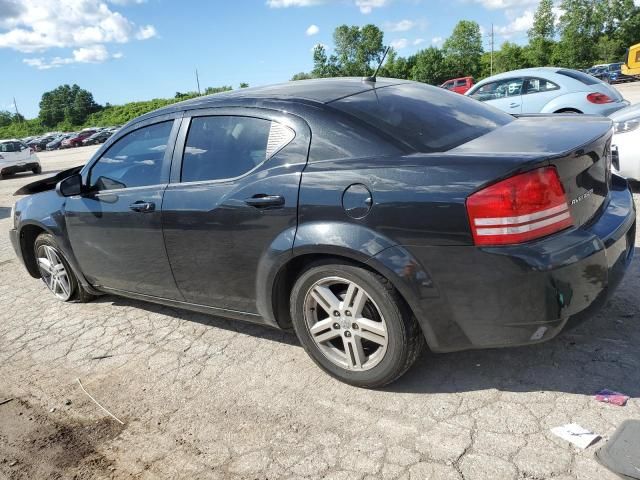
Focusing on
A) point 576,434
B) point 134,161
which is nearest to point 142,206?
point 134,161

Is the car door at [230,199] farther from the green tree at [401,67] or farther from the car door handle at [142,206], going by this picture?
the green tree at [401,67]

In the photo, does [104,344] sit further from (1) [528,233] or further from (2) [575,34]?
(2) [575,34]

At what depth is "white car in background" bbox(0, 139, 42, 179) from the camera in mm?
20781

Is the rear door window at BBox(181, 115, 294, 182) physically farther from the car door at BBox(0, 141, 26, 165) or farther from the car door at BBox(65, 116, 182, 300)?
the car door at BBox(0, 141, 26, 165)

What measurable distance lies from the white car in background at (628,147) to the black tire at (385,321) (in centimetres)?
439

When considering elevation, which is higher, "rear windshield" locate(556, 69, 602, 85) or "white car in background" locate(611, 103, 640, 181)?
"rear windshield" locate(556, 69, 602, 85)

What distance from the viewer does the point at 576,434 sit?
93.7 inches

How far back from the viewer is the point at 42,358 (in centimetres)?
393

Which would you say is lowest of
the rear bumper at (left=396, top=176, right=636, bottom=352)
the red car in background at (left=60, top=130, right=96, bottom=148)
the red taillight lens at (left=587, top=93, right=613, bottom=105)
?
the red car in background at (left=60, top=130, right=96, bottom=148)

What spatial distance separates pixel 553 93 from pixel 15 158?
63.3 feet

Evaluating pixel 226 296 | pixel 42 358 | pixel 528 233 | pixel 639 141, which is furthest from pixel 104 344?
pixel 639 141

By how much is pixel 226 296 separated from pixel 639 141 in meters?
4.83

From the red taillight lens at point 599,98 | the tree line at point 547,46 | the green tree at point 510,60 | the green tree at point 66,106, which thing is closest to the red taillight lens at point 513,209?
the red taillight lens at point 599,98

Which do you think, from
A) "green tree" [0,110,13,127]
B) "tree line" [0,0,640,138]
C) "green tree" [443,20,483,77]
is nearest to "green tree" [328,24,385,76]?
"tree line" [0,0,640,138]
